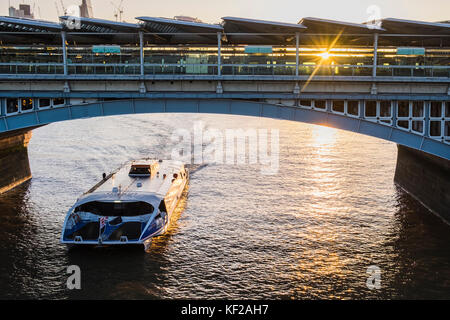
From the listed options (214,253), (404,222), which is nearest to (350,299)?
(214,253)

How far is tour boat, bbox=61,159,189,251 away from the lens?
31.1 meters

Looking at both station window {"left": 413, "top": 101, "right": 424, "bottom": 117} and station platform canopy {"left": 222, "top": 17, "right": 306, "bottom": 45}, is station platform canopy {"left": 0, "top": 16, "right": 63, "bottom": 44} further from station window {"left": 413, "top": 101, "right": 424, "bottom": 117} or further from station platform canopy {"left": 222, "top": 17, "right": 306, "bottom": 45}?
station window {"left": 413, "top": 101, "right": 424, "bottom": 117}

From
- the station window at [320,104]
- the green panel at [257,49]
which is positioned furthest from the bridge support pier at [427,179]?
the green panel at [257,49]

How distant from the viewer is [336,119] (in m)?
31.3

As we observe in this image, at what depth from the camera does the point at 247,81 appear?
31625 mm

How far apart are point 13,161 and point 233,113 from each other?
26323mm

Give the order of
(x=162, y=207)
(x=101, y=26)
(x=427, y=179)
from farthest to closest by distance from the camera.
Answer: (x=427, y=179) → (x=162, y=207) → (x=101, y=26)

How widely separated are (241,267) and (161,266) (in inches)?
180

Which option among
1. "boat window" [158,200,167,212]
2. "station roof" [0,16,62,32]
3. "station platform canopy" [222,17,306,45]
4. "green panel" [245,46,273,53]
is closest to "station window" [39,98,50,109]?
"station roof" [0,16,62,32]

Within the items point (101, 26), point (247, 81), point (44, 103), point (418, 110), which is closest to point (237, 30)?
point (247, 81)

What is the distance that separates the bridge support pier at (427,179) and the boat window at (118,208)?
66.8ft

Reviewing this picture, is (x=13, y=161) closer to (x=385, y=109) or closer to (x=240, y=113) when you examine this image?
(x=240, y=113)

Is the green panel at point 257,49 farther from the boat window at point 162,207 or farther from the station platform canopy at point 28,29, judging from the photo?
the station platform canopy at point 28,29
